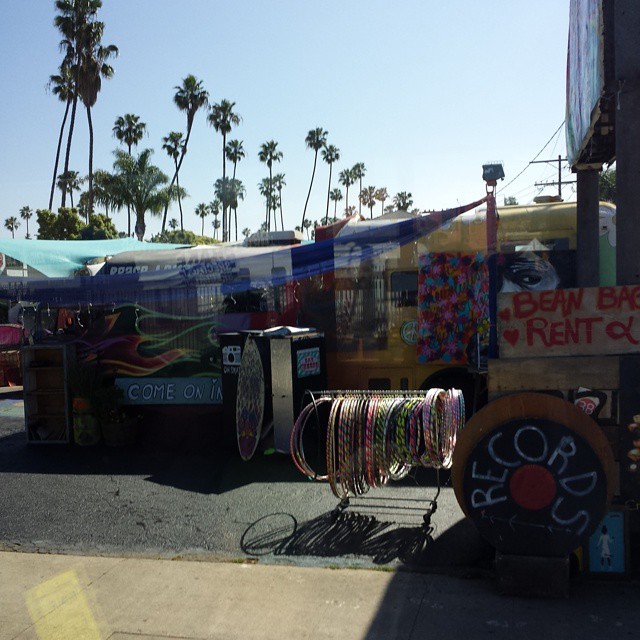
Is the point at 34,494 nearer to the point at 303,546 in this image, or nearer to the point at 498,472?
the point at 303,546

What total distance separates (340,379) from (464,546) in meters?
4.29

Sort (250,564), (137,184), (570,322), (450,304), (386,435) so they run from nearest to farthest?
1. (570,322)
2. (250,564)
3. (386,435)
4. (450,304)
5. (137,184)

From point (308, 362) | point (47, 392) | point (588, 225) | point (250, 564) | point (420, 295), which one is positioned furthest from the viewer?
point (47, 392)

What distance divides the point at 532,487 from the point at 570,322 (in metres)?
1.13

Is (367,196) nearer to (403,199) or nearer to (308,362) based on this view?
(403,199)

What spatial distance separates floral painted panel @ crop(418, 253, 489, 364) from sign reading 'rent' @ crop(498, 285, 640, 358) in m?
4.48

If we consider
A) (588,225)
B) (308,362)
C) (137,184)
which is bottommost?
A: (308,362)

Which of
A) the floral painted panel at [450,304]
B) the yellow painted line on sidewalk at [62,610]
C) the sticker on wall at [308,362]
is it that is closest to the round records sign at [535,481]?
the yellow painted line on sidewalk at [62,610]

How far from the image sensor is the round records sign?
4789 mm

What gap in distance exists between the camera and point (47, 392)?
1060 centimetres

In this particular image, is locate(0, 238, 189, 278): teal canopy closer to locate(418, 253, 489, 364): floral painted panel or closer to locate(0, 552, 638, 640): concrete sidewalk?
locate(418, 253, 489, 364): floral painted panel

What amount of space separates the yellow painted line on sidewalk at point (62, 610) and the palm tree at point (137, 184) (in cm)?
3706

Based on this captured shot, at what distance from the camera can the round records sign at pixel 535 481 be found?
4789 millimetres

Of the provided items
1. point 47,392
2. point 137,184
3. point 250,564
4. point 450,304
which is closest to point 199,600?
point 250,564
